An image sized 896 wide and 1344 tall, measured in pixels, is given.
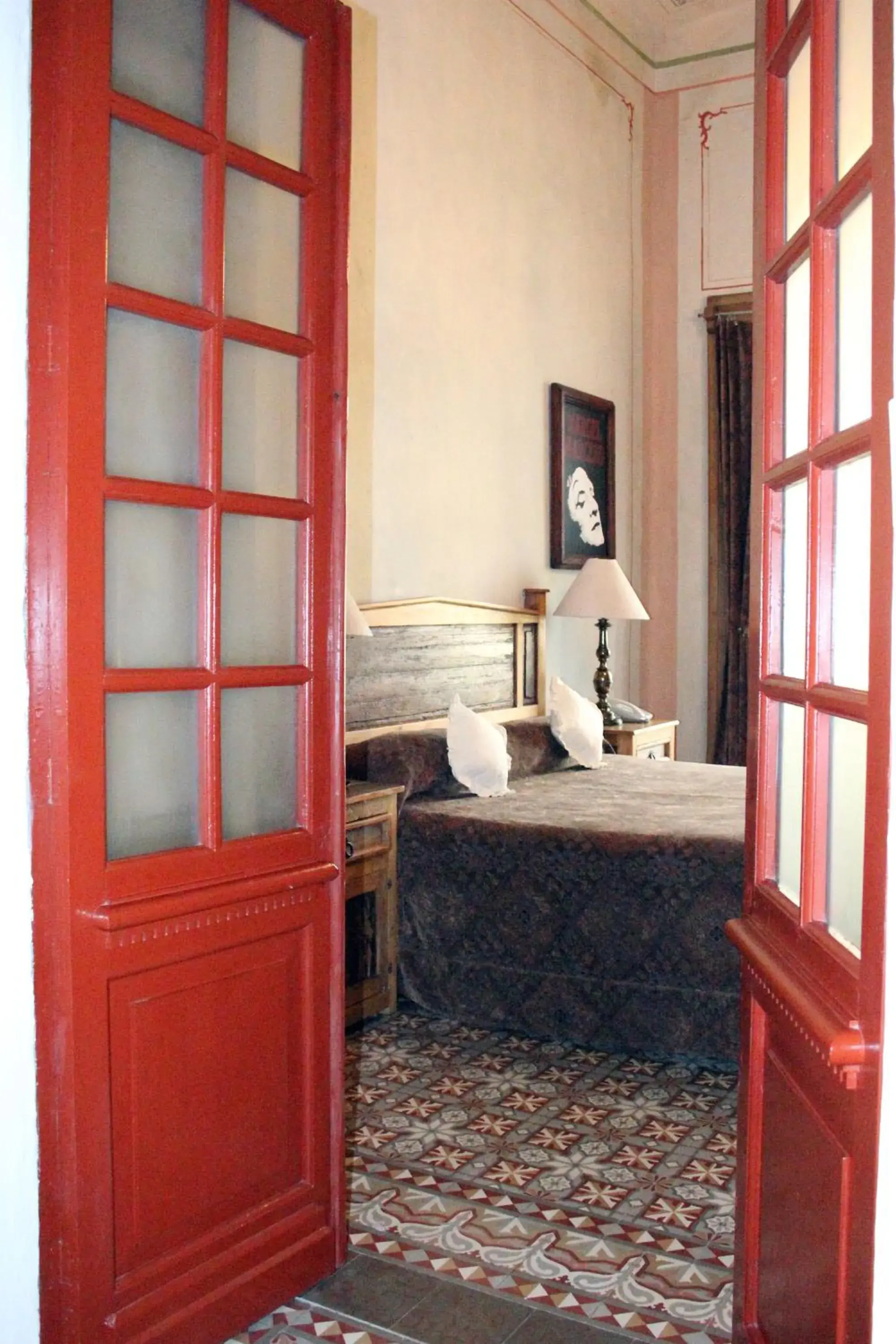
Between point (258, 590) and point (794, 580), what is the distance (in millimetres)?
990

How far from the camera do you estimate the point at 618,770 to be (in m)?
4.99

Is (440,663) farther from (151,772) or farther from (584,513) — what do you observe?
(151,772)

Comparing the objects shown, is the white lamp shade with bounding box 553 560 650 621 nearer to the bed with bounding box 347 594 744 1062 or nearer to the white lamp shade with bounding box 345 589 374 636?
the bed with bounding box 347 594 744 1062

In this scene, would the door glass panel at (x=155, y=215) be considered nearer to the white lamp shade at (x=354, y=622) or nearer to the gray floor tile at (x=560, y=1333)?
the white lamp shade at (x=354, y=622)

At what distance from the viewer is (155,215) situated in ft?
6.52

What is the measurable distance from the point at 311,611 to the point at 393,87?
309cm

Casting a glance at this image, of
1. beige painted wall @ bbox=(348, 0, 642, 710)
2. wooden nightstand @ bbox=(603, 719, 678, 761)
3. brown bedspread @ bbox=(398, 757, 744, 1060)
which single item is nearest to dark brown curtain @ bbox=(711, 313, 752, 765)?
wooden nightstand @ bbox=(603, 719, 678, 761)

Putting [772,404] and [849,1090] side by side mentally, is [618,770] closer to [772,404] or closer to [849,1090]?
[772,404]

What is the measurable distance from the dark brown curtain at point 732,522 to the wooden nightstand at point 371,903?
3.38 metres

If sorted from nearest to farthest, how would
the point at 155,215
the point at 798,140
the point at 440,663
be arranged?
the point at 798,140 < the point at 155,215 < the point at 440,663

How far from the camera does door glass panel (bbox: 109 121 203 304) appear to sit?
1927 millimetres

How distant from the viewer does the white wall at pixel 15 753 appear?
179 centimetres

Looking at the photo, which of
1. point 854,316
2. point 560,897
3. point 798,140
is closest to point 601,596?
point 560,897

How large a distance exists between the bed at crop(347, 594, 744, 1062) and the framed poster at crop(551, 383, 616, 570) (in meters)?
1.77
